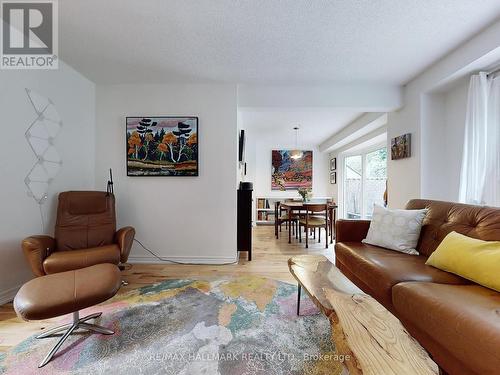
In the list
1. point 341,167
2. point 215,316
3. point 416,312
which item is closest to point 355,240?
point 416,312

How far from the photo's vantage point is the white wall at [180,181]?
3055mm

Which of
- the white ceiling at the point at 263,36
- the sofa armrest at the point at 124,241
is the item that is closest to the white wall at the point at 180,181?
the white ceiling at the point at 263,36

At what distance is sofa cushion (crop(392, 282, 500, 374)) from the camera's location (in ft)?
2.94

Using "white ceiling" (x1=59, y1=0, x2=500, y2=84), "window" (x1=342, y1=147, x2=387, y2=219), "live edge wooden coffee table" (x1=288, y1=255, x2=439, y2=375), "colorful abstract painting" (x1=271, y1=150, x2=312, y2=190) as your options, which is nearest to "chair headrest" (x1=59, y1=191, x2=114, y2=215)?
"white ceiling" (x1=59, y1=0, x2=500, y2=84)

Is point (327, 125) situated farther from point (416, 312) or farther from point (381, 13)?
point (416, 312)

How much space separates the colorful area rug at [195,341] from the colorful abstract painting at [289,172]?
4.56 m

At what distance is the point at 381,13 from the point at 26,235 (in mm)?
3654

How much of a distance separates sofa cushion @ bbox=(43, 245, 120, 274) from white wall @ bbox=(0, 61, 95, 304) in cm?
47

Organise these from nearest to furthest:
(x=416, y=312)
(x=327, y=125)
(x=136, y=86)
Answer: (x=416, y=312) → (x=136, y=86) → (x=327, y=125)

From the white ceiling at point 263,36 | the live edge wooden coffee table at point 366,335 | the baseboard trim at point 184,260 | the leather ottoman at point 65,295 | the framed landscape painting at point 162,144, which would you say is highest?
the white ceiling at point 263,36

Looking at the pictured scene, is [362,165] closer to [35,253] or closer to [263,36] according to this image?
[263,36]

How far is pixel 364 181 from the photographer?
208 inches

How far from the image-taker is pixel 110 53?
2352 millimetres

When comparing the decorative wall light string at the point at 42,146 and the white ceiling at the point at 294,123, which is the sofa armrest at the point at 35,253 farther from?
the white ceiling at the point at 294,123
